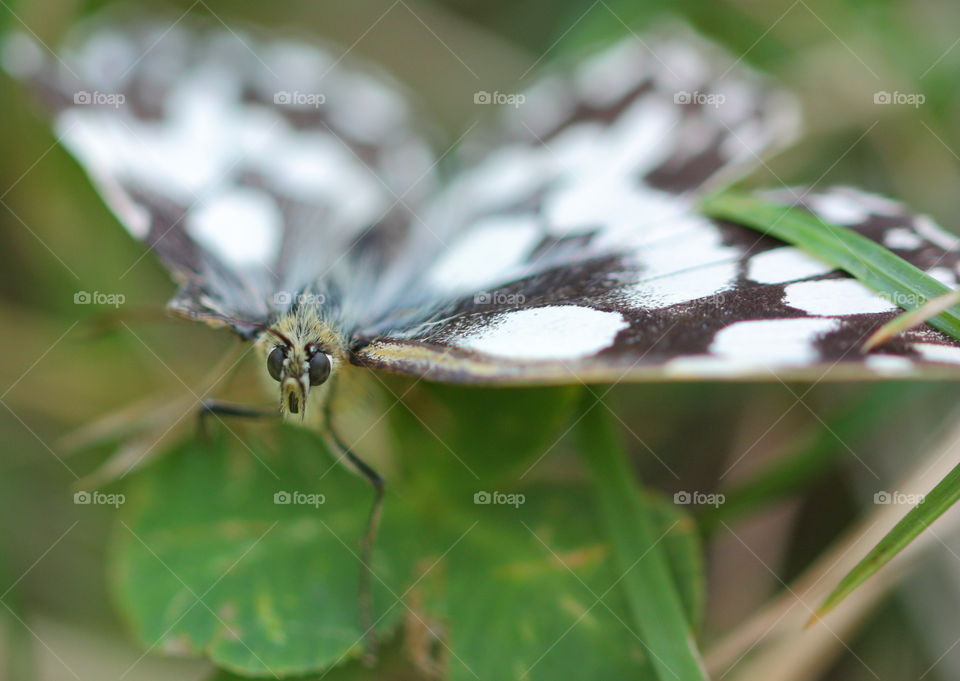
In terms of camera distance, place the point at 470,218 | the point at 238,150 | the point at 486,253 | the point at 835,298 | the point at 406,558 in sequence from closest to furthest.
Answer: the point at 835,298 → the point at 406,558 → the point at 486,253 → the point at 470,218 → the point at 238,150

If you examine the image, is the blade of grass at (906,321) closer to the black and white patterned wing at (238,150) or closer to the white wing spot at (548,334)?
the white wing spot at (548,334)

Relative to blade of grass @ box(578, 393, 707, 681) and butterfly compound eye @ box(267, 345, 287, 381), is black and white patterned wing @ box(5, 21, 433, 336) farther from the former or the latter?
blade of grass @ box(578, 393, 707, 681)

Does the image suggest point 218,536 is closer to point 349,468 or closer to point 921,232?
point 349,468

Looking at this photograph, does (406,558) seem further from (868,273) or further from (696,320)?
(868,273)

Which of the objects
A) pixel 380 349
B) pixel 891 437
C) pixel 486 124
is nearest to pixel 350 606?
pixel 380 349

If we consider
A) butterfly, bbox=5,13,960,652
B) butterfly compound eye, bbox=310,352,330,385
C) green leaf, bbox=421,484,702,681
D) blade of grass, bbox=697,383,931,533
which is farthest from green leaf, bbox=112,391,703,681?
butterfly compound eye, bbox=310,352,330,385

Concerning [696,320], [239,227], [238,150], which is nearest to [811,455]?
[696,320]
